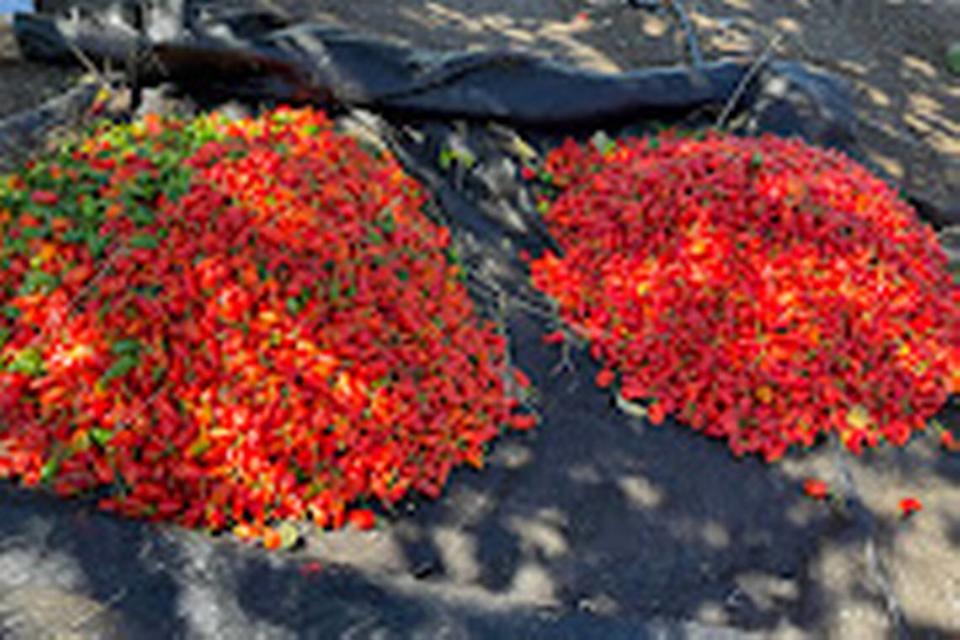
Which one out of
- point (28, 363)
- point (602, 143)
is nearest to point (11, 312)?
point (28, 363)

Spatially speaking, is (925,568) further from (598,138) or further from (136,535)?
(136,535)

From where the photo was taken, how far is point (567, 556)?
3.01m

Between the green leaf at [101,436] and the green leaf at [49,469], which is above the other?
the green leaf at [101,436]

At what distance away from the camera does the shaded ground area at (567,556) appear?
2252 millimetres

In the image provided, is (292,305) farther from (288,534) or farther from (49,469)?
(49,469)

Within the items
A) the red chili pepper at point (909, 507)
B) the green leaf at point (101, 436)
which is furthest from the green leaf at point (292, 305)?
the red chili pepper at point (909, 507)

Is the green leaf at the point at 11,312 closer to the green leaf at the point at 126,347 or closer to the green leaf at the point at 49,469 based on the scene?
the green leaf at the point at 126,347

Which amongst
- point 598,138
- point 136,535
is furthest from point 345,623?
point 598,138

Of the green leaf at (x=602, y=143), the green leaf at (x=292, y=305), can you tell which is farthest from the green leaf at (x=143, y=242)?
the green leaf at (x=602, y=143)

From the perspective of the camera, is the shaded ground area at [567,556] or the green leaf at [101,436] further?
the green leaf at [101,436]

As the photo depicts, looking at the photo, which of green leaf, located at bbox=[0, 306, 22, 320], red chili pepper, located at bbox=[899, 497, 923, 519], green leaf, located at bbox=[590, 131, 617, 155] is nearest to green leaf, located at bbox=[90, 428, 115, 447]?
green leaf, located at bbox=[0, 306, 22, 320]

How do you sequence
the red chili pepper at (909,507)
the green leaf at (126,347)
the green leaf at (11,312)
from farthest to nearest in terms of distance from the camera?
the red chili pepper at (909,507) → the green leaf at (11,312) → the green leaf at (126,347)

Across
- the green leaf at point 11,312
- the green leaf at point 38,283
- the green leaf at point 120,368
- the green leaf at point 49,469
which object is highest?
the green leaf at point 38,283

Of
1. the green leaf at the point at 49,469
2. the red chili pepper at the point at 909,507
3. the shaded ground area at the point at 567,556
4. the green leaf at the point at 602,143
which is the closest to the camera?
the shaded ground area at the point at 567,556
